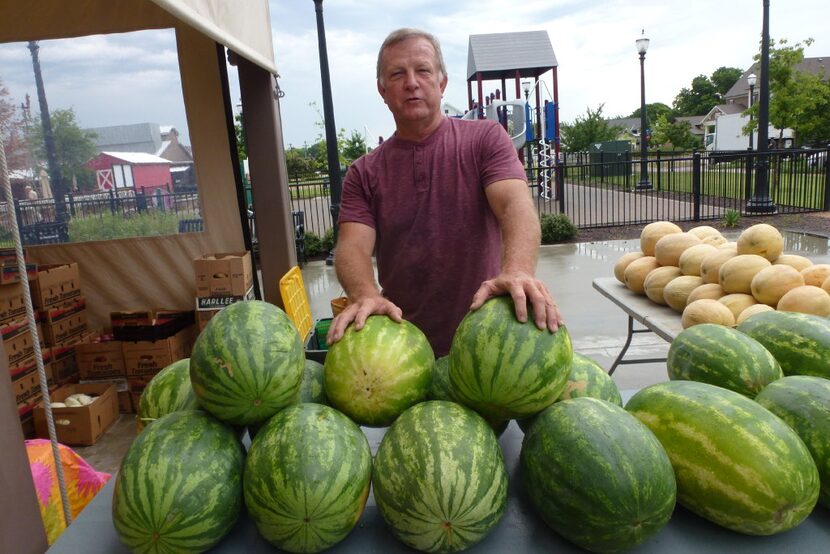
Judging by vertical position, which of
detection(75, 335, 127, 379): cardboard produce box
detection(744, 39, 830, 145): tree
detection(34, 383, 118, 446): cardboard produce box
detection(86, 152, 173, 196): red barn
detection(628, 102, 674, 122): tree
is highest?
detection(628, 102, 674, 122): tree

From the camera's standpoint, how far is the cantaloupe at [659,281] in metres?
3.94

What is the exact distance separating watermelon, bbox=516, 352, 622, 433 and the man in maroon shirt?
3.25 feet

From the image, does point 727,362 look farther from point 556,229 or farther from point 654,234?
point 556,229

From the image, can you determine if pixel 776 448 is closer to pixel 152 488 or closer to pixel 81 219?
pixel 152 488

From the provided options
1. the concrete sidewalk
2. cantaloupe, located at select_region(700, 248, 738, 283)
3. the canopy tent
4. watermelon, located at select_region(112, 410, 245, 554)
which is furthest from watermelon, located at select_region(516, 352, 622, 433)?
the canopy tent

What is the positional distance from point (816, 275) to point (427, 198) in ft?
8.27

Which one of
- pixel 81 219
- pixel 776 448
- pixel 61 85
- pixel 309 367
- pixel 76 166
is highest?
pixel 61 85

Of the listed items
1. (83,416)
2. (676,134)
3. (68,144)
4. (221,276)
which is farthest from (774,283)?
(676,134)

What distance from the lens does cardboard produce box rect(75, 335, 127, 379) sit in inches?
200

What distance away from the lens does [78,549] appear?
1373 millimetres

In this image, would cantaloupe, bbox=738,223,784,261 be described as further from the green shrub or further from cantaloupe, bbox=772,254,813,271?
the green shrub

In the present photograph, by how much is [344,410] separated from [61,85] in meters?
5.16

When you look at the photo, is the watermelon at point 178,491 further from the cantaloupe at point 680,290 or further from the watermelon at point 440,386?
the cantaloupe at point 680,290

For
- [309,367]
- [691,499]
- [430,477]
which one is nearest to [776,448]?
[691,499]
